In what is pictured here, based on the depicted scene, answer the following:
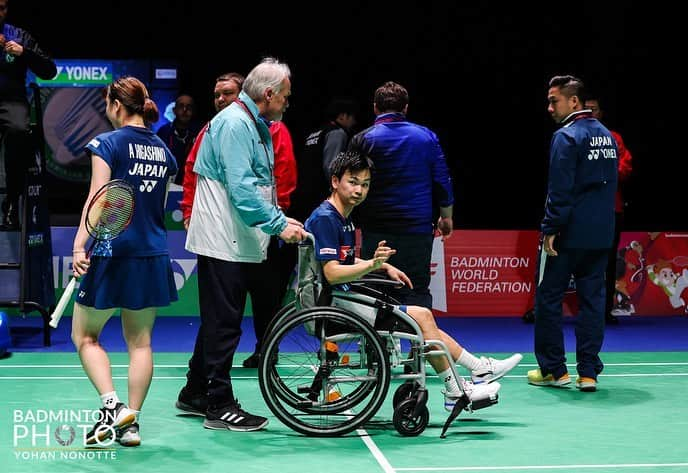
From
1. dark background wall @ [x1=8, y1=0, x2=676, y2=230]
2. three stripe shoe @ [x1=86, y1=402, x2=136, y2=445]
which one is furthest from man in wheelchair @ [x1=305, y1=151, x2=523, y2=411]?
dark background wall @ [x1=8, y1=0, x2=676, y2=230]

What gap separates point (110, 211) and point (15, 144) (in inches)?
149

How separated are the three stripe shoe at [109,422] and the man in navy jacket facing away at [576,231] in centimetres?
287

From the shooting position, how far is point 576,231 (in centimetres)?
670

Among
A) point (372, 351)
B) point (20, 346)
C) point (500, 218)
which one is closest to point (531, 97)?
point (500, 218)

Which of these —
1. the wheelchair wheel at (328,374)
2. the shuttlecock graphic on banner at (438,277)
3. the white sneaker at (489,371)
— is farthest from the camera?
the shuttlecock graphic on banner at (438,277)

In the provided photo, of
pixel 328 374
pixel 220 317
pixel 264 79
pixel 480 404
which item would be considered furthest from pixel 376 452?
pixel 264 79

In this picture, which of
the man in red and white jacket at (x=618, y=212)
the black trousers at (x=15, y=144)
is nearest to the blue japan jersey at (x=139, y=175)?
the black trousers at (x=15, y=144)

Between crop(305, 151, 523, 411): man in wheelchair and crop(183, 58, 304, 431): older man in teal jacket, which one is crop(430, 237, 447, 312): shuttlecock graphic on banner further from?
crop(183, 58, 304, 431): older man in teal jacket

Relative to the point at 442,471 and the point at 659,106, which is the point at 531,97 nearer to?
the point at 659,106

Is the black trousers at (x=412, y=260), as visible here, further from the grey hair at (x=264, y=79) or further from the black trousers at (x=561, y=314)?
the grey hair at (x=264, y=79)

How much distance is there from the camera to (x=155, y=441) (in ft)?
17.2

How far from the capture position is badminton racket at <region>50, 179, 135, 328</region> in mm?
4832

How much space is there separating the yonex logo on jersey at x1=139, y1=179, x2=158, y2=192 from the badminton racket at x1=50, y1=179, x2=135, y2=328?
0.15 meters

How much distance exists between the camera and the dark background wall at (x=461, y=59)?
12.0 metres
